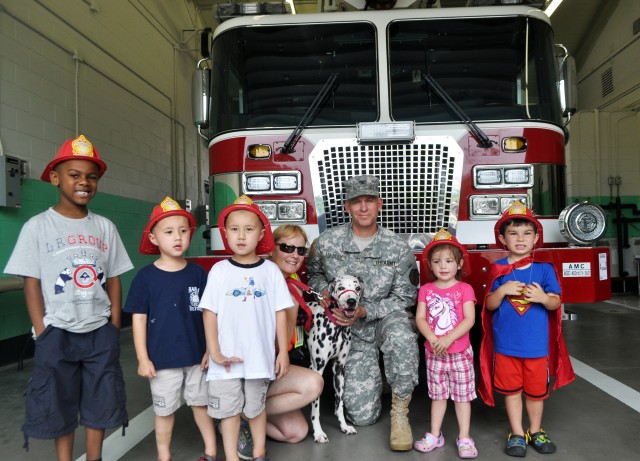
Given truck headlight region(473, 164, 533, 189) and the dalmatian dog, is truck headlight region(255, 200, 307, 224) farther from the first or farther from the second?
truck headlight region(473, 164, 533, 189)

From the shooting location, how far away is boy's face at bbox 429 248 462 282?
315 cm

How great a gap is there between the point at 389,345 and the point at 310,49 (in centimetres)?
236

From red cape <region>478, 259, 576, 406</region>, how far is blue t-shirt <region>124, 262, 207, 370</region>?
1.55 metres

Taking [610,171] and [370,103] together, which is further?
[610,171]

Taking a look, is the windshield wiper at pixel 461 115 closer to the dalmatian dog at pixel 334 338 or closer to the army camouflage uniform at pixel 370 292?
the army camouflage uniform at pixel 370 292

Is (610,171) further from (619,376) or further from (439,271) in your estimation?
(439,271)

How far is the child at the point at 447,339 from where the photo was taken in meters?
3.04

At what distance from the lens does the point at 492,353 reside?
3215 millimetres

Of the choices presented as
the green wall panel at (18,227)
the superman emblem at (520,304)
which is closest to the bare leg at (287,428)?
the superman emblem at (520,304)

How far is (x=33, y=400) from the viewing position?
2.54 m

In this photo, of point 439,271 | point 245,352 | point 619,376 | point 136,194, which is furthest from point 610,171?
point 245,352

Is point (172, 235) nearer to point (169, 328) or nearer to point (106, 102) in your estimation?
point (169, 328)

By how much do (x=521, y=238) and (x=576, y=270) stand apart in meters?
0.62

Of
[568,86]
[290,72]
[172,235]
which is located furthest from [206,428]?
[568,86]
